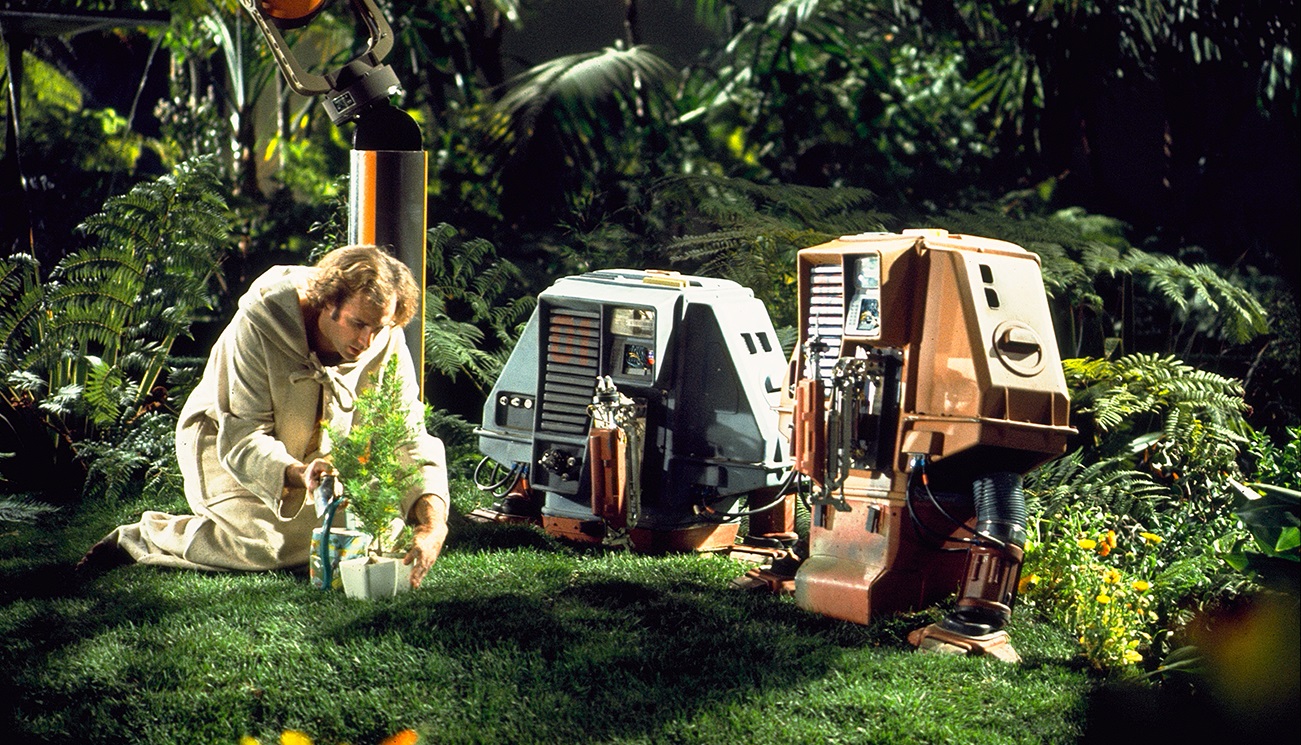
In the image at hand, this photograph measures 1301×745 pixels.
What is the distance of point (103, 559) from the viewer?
473cm

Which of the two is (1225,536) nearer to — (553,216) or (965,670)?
(965,670)

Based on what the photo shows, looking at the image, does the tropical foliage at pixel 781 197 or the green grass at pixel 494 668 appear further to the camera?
the tropical foliage at pixel 781 197

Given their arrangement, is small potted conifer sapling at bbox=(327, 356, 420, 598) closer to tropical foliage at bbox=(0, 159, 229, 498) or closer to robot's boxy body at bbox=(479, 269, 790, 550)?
robot's boxy body at bbox=(479, 269, 790, 550)

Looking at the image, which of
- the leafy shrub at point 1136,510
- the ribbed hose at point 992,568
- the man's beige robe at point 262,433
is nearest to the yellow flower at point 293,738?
the man's beige robe at point 262,433

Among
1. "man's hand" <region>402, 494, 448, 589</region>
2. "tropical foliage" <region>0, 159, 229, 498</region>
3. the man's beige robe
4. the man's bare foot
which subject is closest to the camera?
"man's hand" <region>402, 494, 448, 589</region>

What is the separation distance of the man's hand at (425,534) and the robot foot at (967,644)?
5.18ft

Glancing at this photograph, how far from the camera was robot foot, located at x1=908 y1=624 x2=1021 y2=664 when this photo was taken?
382cm

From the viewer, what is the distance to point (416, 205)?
4.65m

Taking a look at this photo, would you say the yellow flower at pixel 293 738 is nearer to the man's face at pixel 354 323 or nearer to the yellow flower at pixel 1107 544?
the man's face at pixel 354 323

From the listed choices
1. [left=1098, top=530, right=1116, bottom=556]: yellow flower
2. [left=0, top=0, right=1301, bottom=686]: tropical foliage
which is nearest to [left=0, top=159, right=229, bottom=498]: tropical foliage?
[left=0, top=0, right=1301, bottom=686]: tropical foliage

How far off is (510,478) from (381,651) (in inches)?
74.5

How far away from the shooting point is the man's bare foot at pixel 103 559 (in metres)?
4.69

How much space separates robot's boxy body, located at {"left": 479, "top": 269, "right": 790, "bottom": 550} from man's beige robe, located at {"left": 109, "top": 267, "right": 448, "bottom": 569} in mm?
645

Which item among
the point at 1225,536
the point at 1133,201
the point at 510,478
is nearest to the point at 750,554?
the point at 510,478
